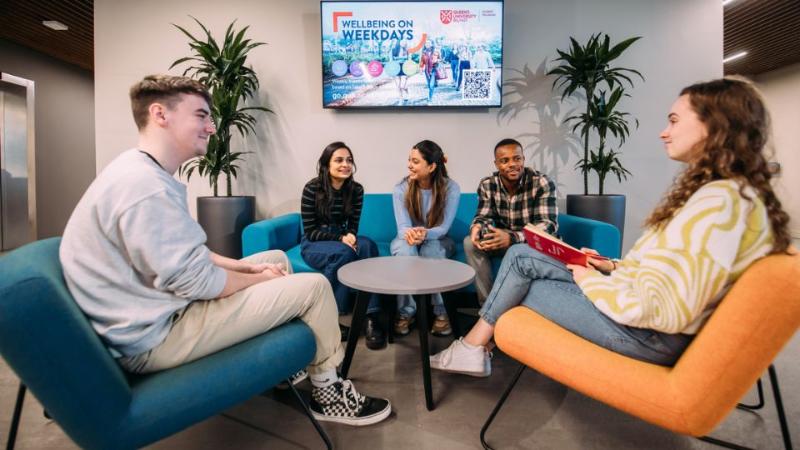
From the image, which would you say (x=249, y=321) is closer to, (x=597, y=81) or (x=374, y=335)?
(x=374, y=335)

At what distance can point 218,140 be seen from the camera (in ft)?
9.69

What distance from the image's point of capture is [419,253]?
8.32 feet

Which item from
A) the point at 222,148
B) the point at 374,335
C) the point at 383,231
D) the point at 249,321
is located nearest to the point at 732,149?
the point at 249,321

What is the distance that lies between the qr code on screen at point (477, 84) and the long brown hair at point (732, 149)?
230 cm

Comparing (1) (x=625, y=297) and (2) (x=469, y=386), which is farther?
(2) (x=469, y=386)

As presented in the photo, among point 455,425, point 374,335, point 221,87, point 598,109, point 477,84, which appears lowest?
point 455,425

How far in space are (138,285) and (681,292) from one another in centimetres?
141

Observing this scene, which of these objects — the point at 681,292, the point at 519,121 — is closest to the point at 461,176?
the point at 519,121

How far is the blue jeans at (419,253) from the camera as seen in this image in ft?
8.12

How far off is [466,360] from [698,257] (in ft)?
3.21

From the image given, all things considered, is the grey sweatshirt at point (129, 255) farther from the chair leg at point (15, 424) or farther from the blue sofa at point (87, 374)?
the chair leg at point (15, 424)

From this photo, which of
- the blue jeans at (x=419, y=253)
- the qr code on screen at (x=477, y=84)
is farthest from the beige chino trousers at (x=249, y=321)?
the qr code on screen at (x=477, y=84)

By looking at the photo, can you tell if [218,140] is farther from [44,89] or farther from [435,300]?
[44,89]

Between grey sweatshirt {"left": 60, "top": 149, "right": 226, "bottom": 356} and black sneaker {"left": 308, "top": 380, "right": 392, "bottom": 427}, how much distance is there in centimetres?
66
